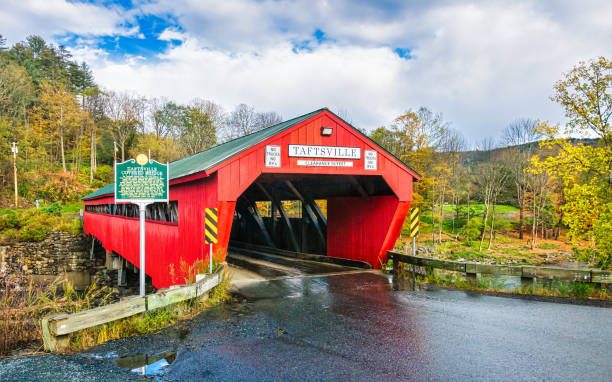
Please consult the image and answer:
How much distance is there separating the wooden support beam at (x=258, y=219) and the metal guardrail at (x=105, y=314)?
405 inches

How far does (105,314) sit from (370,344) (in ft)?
11.3

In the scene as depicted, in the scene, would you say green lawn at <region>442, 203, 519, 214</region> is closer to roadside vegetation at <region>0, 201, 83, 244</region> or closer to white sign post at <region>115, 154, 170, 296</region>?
white sign post at <region>115, 154, 170, 296</region>

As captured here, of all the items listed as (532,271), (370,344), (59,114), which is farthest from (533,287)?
(59,114)

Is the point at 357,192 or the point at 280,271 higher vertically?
the point at 357,192

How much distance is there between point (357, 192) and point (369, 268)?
8.02 ft

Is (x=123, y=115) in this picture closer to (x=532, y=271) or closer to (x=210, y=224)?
(x=210, y=224)

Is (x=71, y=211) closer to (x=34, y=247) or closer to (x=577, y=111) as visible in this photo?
(x=34, y=247)

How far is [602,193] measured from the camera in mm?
10055

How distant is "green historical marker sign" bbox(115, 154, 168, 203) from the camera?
657cm

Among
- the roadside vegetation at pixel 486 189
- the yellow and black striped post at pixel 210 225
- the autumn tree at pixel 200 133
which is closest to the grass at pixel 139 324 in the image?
the yellow and black striped post at pixel 210 225

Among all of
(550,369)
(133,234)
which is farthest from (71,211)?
(550,369)

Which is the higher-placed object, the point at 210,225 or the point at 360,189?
the point at 360,189

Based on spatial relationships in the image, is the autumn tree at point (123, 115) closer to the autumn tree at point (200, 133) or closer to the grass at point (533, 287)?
the autumn tree at point (200, 133)

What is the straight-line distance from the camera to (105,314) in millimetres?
4895
